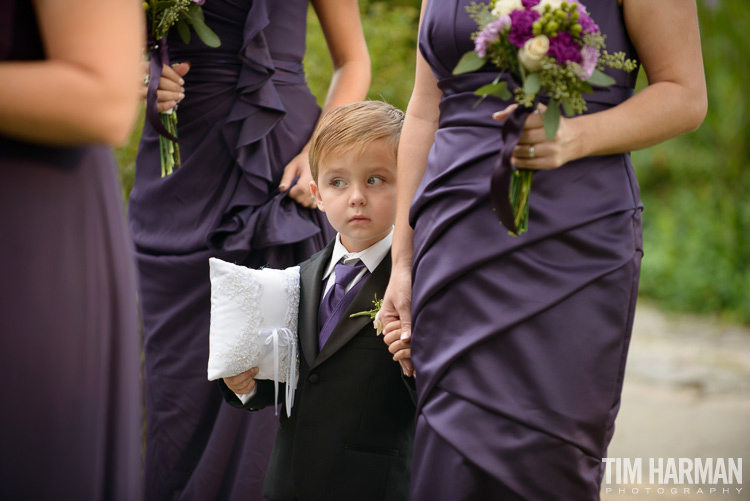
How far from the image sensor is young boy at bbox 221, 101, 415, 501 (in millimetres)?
2508

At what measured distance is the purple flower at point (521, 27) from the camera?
1898 mm

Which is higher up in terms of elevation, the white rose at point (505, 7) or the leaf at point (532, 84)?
the white rose at point (505, 7)

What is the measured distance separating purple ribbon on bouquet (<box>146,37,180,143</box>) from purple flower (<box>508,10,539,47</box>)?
160cm

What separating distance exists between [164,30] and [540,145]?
5.52 feet

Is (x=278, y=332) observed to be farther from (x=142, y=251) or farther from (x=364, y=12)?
(x=364, y=12)

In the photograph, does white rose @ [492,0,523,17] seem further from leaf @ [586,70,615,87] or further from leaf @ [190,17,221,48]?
leaf @ [190,17,221,48]

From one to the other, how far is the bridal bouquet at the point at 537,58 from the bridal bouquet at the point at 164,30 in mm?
1379

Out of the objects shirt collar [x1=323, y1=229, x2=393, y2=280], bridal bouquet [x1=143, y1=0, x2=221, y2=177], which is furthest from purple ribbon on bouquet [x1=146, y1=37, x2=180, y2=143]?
shirt collar [x1=323, y1=229, x2=393, y2=280]

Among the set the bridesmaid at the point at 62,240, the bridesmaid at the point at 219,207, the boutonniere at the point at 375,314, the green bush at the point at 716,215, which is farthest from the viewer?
the green bush at the point at 716,215

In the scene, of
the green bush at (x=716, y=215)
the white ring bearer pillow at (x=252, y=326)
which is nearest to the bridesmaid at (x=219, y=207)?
the white ring bearer pillow at (x=252, y=326)

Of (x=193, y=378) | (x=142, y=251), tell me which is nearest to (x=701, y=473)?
(x=193, y=378)

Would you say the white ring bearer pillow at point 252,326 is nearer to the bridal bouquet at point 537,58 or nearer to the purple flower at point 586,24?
the bridal bouquet at point 537,58

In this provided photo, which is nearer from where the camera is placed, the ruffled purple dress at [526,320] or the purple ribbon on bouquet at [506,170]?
the purple ribbon on bouquet at [506,170]

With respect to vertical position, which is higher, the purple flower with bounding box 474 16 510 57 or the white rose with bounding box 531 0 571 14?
the white rose with bounding box 531 0 571 14
